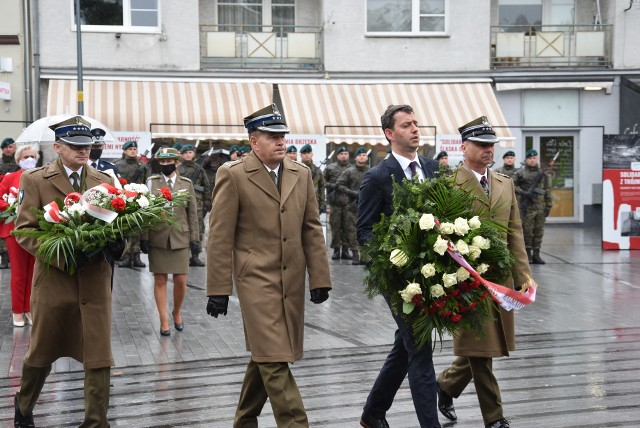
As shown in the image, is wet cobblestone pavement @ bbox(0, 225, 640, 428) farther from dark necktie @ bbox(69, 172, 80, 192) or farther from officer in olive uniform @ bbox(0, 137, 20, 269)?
officer in olive uniform @ bbox(0, 137, 20, 269)

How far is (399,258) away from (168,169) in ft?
18.1

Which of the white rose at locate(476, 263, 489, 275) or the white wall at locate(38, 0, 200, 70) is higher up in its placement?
the white wall at locate(38, 0, 200, 70)

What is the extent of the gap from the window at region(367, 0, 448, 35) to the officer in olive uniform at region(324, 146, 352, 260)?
843 cm

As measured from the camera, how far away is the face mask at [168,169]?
1055 cm

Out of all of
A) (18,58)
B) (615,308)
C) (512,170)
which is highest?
(18,58)

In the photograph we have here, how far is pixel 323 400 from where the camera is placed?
7.27 meters

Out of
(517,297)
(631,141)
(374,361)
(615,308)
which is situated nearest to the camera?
(517,297)

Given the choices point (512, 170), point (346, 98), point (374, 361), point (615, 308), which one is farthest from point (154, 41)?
point (374, 361)

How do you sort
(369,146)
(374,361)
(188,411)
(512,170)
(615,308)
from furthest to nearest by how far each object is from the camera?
(369,146)
(512,170)
(615,308)
(374,361)
(188,411)

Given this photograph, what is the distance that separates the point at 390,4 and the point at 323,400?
19915 mm

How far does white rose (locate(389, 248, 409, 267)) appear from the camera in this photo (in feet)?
18.1

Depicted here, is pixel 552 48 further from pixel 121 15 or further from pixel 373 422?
pixel 373 422

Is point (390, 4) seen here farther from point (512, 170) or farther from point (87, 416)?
point (87, 416)

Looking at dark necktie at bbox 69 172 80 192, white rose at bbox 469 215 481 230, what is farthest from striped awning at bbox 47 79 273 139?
white rose at bbox 469 215 481 230
